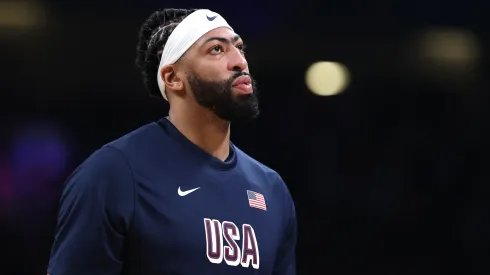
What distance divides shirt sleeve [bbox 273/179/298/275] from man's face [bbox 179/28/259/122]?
29 centimetres

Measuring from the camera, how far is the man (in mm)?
1605

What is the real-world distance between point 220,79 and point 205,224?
1.04 ft

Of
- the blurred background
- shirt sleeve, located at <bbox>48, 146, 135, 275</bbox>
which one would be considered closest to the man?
shirt sleeve, located at <bbox>48, 146, 135, 275</bbox>

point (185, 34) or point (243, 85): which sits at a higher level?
point (185, 34)

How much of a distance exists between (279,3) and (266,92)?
44cm

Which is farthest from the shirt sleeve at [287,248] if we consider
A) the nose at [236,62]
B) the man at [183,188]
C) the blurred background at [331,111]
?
the blurred background at [331,111]

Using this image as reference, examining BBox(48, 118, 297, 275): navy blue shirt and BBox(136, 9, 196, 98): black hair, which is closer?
BBox(48, 118, 297, 275): navy blue shirt

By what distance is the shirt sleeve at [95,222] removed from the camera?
1586 mm

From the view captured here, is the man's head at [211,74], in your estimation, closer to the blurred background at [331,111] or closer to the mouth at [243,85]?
the mouth at [243,85]

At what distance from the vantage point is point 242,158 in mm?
1950

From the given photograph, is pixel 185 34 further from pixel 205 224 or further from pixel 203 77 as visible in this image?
pixel 205 224

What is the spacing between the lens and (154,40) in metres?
1.92

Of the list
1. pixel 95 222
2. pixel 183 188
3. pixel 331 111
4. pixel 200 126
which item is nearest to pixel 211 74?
pixel 200 126

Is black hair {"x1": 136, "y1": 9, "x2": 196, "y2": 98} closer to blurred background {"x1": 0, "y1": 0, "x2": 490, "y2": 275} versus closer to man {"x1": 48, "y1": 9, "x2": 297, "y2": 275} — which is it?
man {"x1": 48, "y1": 9, "x2": 297, "y2": 275}
